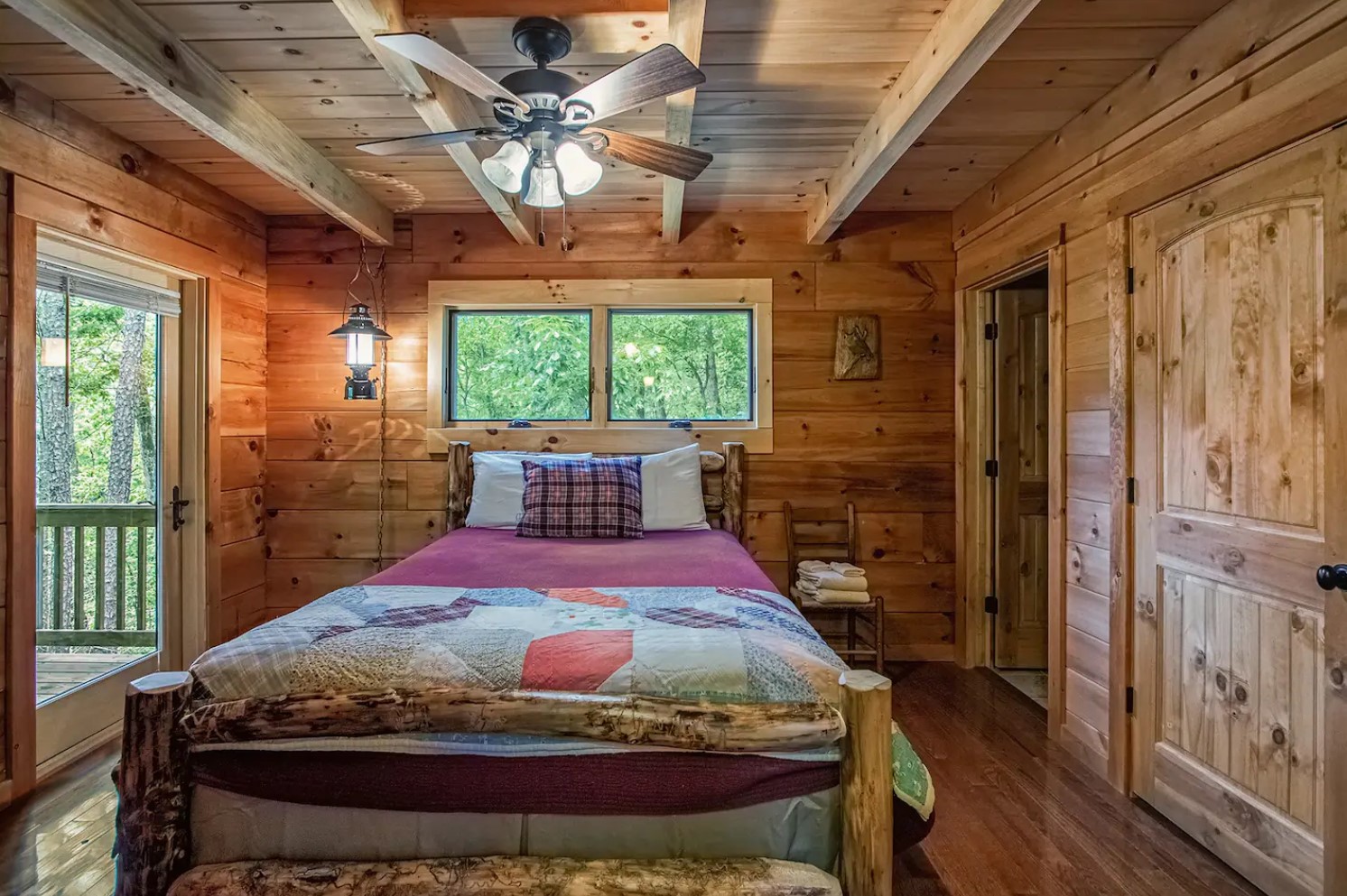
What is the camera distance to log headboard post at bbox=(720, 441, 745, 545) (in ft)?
10.7

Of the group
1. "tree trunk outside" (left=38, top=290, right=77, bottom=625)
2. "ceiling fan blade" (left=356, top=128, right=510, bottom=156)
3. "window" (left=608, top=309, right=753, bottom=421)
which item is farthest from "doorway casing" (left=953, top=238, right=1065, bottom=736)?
"tree trunk outside" (left=38, top=290, right=77, bottom=625)

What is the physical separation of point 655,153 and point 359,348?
6.09 feet

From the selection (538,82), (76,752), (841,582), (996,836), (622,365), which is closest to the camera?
(538,82)

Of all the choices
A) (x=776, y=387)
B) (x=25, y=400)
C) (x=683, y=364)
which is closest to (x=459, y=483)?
(x=683, y=364)

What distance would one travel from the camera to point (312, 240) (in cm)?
345

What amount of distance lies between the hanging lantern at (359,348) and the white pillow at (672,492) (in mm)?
1371

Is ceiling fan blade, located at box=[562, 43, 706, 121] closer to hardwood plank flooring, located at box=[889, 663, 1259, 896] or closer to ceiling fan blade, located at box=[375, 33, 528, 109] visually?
ceiling fan blade, located at box=[375, 33, 528, 109]

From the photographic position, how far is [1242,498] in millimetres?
1765

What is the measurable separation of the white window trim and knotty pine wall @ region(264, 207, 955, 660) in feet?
0.20

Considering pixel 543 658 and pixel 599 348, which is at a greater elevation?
pixel 599 348

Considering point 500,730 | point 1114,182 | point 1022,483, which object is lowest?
point 500,730

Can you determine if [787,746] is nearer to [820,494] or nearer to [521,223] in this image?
[820,494]

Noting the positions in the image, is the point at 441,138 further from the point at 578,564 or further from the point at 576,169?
the point at 578,564

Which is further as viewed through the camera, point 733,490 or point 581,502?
point 733,490
